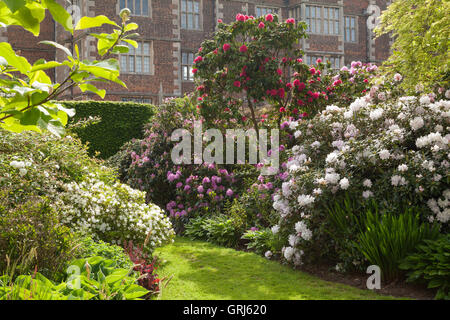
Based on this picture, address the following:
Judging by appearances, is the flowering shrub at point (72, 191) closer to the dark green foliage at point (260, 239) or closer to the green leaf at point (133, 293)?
the dark green foliage at point (260, 239)

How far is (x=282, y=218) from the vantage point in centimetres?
599

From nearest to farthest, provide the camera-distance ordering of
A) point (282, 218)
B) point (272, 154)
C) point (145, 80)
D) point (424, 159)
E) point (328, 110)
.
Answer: point (424, 159) → point (282, 218) → point (328, 110) → point (272, 154) → point (145, 80)

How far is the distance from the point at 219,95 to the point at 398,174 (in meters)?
4.90

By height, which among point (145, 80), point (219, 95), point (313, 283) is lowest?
point (313, 283)

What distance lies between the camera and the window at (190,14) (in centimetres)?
2464

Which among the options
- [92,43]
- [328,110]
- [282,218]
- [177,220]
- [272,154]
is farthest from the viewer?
[92,43]

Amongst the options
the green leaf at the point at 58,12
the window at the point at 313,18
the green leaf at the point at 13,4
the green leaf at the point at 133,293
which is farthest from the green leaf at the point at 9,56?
the window at the point at 313,18

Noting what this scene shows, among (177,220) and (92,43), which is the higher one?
(92,43)

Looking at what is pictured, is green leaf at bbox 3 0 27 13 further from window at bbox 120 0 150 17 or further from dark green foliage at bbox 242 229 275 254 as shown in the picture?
window at bbox 120 0 150 17

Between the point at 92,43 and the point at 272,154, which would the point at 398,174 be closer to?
the point at 272,154

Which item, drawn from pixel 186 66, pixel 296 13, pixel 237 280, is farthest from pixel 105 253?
pixel 296 13

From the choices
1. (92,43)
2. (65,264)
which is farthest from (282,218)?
(92,43)

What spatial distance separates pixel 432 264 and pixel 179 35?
67.8ft

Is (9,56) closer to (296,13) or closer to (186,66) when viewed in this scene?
(186,66)
